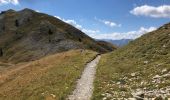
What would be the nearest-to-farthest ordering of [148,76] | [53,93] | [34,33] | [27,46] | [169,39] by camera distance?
[53,93] → [148,76] → [169,39] → [27,46] → [34,33]

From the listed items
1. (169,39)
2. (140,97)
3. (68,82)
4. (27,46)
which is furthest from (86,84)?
(27,46)

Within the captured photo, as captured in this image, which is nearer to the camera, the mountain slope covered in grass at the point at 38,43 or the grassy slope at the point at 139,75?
the grassy slope at the point at 139,75

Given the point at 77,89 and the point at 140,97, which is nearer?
the point at 140,97

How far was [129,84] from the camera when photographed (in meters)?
32.8

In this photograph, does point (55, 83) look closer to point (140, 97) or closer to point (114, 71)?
point (114, 71)

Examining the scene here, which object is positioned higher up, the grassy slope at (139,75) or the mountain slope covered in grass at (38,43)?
the mountain slope covered in grass at (38,43)

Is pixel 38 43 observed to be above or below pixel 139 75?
above

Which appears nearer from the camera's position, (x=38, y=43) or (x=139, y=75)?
(x=139, y=75)

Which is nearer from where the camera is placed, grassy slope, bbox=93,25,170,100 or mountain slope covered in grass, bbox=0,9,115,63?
grassy slope, bbox=93,25,170,100

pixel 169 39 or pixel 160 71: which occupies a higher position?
pixel 169 39

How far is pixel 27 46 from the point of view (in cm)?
16900

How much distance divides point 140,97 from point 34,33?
526ft

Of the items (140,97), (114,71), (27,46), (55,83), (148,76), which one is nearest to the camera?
(140,97)

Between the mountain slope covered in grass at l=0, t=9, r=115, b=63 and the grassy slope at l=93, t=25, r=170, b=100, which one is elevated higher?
the mountain slope covered in grass at l=0, t=9, r=115, b=63
